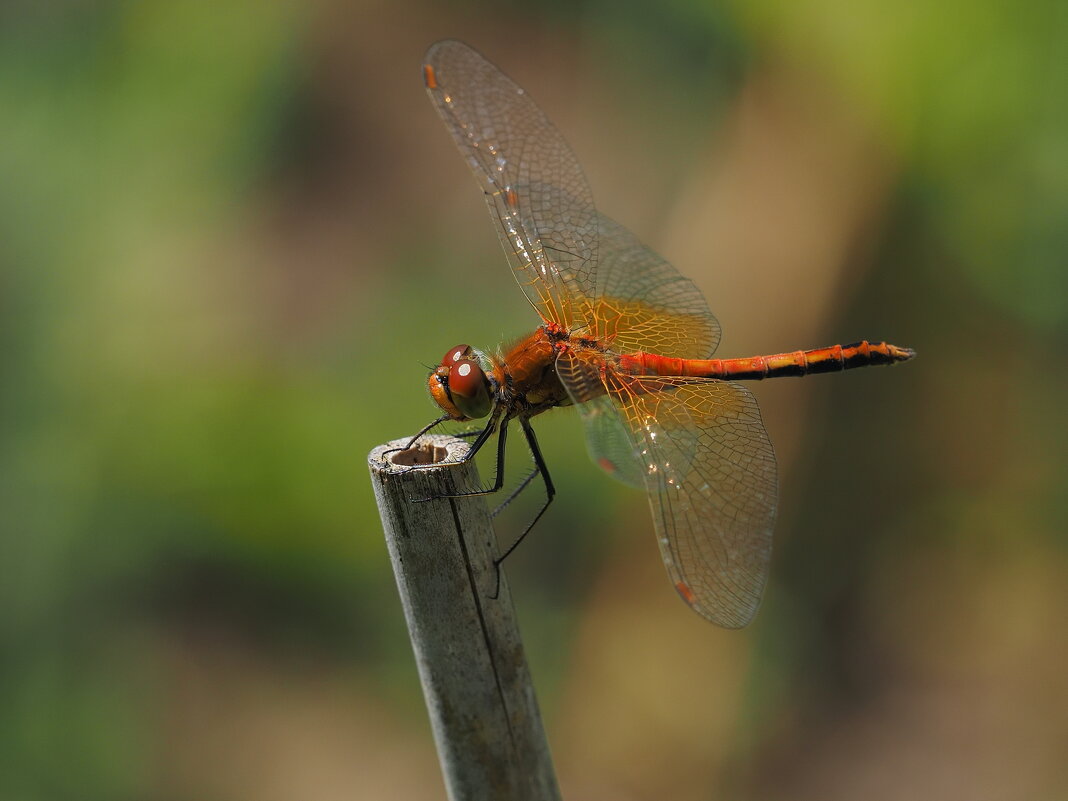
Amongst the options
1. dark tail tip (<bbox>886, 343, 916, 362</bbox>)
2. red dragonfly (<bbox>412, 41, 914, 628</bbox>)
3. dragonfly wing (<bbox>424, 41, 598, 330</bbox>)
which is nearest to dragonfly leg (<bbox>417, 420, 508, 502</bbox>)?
red dragonfly (<bbox>412, 41, 914, 628</bbox>)

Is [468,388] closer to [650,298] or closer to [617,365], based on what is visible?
[617,365]

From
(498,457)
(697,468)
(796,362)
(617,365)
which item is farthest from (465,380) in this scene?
(796,362)

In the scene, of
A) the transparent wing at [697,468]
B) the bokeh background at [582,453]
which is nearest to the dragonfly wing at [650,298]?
the transparent wing at [697,468]

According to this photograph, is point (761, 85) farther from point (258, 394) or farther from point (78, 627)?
point (78, 627)

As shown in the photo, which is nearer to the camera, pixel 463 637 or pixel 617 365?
pixel 463 637

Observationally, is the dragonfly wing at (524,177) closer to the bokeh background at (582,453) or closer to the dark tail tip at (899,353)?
the dark tail tip at (899,353)
